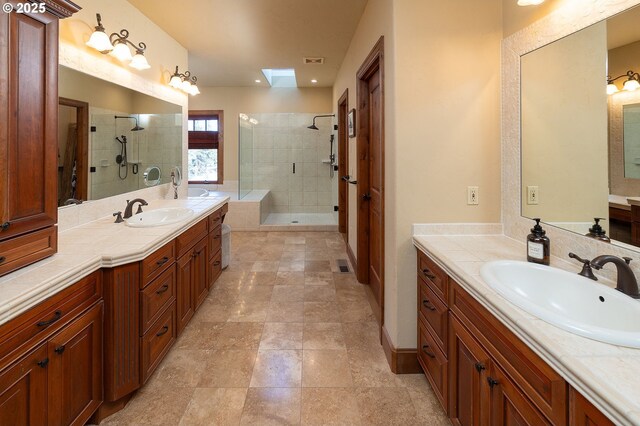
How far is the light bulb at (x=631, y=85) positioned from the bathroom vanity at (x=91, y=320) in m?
2.16

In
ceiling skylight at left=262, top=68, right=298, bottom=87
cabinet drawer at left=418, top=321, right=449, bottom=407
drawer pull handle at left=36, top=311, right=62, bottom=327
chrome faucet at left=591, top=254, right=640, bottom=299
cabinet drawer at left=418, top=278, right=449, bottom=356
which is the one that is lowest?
cabinet drawer at left=418, top=321, right=449, bottom=407

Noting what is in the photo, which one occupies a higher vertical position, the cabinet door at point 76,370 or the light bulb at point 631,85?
the light bulb at point 631,85

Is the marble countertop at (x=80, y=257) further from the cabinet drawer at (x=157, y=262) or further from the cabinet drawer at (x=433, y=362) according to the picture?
the cabinet drawer at (x=433, y=362)

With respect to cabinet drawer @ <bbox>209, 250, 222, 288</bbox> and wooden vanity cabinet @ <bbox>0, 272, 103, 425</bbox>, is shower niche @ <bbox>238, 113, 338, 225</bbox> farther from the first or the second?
wooden vanity cabinet @ <bbox>0, 272, 103, 425</bbox>

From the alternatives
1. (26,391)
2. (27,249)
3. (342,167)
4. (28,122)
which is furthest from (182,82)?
(26,391)

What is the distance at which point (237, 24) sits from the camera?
3.27 m

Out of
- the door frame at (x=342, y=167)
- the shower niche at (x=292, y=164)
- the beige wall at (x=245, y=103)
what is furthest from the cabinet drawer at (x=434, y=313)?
the beige wall at (x=245, y=103)

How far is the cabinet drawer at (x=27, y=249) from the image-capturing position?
123cm

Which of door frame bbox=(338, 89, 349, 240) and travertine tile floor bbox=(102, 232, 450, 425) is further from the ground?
door frame bbox=(338, 89, 349, 240)

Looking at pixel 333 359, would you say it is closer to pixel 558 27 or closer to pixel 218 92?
pixel 558 27

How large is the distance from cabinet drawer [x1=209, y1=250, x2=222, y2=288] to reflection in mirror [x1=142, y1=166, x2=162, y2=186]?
91 centimetres

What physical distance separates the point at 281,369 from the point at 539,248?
1554mm

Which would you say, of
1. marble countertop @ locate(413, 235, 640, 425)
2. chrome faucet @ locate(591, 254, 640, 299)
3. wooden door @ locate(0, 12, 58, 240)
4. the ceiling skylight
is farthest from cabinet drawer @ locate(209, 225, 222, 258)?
the ceiling skylight

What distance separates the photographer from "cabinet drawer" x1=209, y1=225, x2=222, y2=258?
3084mm
